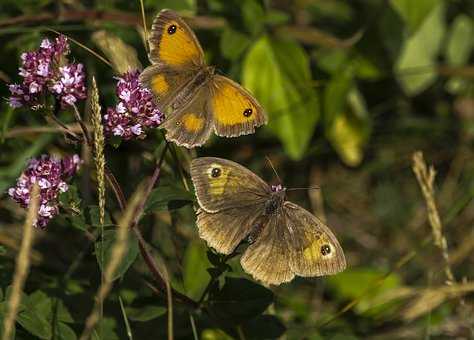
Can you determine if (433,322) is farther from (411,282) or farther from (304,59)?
(304,59)

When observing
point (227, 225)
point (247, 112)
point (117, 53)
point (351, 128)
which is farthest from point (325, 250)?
point (351, 128)

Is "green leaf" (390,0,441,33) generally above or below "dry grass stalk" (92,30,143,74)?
above

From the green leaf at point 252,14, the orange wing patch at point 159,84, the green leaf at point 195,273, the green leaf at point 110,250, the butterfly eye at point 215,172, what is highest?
the green leaf at point 252,14

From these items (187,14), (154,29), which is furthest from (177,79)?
(187,14)

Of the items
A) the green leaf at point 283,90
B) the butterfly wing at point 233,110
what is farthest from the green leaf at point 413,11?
the butterfly wing at point 233,110

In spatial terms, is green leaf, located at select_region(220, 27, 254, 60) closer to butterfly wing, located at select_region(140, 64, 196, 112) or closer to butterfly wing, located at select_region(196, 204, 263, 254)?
butterfly wing, located at select_region(140, 64, 196, 112)

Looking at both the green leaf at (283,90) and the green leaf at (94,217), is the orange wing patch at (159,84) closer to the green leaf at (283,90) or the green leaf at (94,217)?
the green leaf at (94,217)

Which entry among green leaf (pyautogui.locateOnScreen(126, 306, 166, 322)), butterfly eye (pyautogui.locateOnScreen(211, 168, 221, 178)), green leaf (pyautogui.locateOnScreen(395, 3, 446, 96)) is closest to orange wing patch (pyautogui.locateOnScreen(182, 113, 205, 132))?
butterfly eye (pyautogui.locateOnScreen(211, 168, 221, 178))
